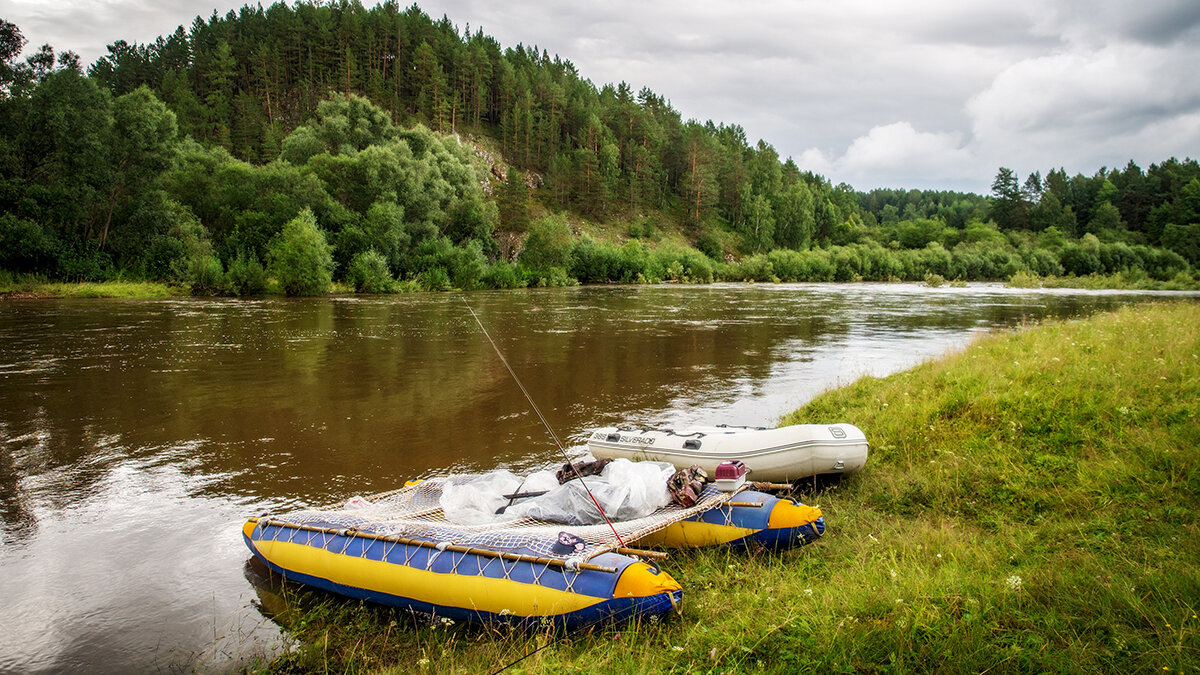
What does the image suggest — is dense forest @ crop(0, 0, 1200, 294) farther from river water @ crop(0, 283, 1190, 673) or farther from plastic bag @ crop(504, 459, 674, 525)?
plastic bag @ crop(504, 459, 674, 525)

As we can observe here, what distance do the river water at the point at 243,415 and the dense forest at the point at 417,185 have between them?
471 inches

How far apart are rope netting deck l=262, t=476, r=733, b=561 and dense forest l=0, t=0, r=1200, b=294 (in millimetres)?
37388

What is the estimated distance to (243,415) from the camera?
12.4m

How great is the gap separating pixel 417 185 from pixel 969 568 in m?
51.4

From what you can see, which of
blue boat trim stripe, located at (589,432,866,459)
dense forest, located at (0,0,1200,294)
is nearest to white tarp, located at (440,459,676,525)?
blue boat trim stripe, located at (589,432,866,459)

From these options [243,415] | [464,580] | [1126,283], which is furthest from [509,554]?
[1126,283]

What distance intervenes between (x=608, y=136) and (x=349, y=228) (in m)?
60.3

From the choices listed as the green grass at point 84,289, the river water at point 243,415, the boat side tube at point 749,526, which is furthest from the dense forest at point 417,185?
the boat side tube at point 749,526

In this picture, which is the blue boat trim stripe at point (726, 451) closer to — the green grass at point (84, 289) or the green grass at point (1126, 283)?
the green grass at point (84, 289)

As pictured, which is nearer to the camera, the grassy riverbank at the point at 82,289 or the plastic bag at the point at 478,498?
the plastic bag at the point at 478,498

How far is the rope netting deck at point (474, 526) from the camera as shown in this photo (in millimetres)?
5535

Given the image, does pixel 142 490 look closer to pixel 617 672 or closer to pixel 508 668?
pixel 508 668

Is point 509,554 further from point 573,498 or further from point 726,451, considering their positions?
point 726,451

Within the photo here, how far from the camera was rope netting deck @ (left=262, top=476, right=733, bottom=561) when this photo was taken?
5.54m
